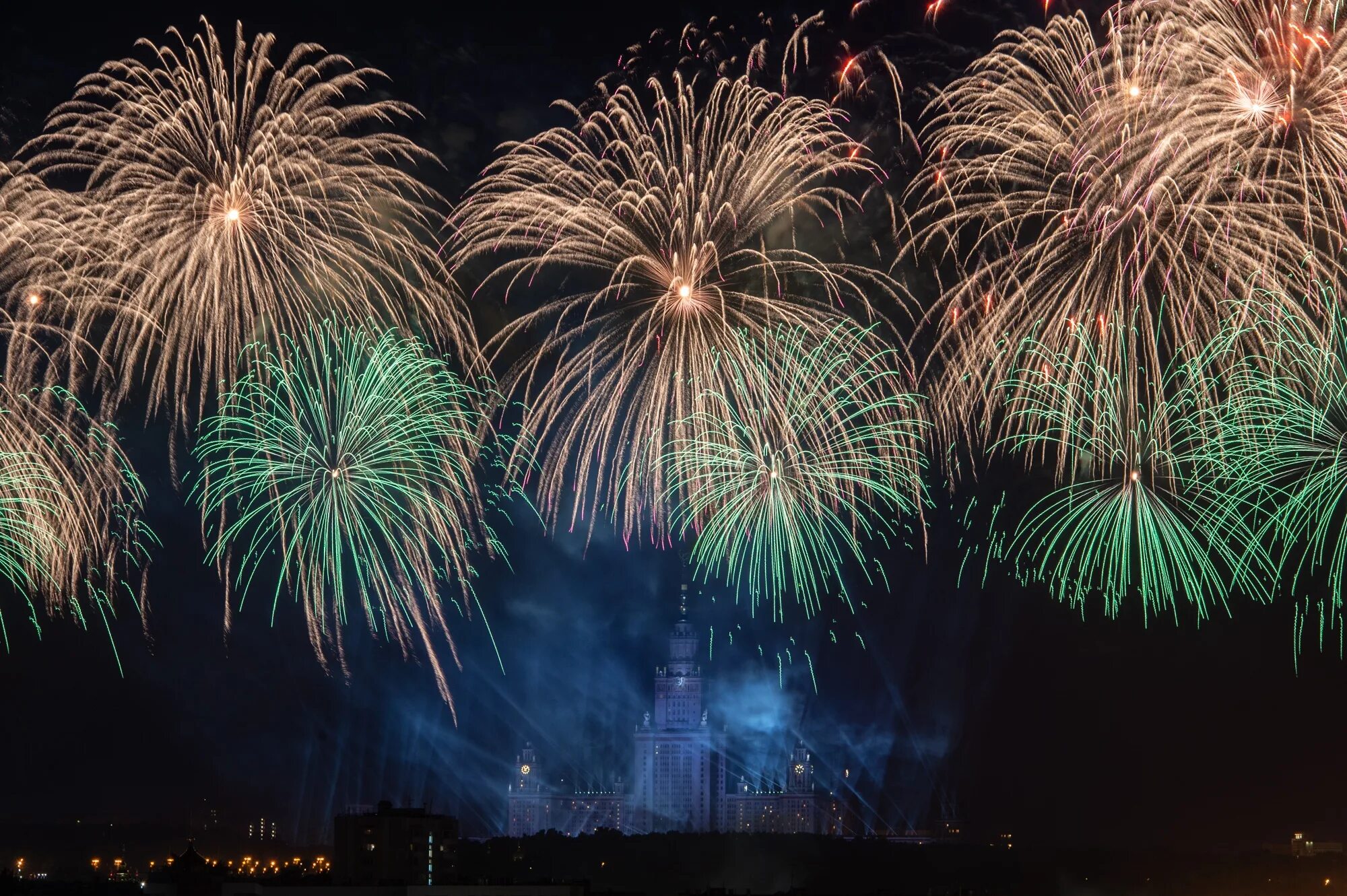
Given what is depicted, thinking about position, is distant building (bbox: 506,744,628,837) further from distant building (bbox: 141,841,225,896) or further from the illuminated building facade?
distant building (bbox: 141,841,225,896)

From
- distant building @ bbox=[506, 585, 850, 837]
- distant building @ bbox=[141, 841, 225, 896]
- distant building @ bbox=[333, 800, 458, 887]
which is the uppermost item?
distant building @ bbox=[506, 585, 850, 837]

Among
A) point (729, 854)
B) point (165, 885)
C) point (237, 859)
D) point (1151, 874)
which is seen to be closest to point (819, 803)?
point (729, 854)

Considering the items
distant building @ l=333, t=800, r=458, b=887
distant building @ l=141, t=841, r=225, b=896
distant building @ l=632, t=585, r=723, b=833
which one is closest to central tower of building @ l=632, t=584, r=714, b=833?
distant building @ l=632, t=585, r=723, b=833

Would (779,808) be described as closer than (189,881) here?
No

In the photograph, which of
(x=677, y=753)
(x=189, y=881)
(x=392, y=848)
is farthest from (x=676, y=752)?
(x=189, y=881)

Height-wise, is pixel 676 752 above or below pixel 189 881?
above

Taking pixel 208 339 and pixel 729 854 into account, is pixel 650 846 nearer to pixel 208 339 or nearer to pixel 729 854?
pixel 729 854

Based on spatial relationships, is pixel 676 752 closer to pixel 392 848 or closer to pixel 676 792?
pixel 676 792

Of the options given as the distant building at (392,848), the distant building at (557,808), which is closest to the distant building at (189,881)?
the distant building at (392,848)
